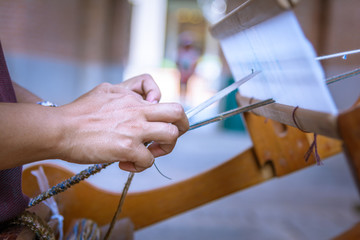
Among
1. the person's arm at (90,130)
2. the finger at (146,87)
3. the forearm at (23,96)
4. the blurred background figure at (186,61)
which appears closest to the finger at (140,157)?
the person's arm at (90,130)

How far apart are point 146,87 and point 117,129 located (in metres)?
0.19

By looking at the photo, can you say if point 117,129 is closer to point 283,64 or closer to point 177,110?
point 177,110

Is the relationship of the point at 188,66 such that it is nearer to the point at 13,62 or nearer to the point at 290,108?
the point at 13,62

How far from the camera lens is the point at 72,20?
4.43 metres

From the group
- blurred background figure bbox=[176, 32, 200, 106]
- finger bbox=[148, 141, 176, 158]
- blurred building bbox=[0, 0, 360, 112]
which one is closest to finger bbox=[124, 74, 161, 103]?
finger bbox=[148, 141, 176, 158]

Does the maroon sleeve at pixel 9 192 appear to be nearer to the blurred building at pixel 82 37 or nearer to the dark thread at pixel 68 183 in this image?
the dark thread at pixel 68 183

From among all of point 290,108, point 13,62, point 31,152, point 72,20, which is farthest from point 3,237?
point 72,20

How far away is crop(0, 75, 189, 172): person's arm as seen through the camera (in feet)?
1.12

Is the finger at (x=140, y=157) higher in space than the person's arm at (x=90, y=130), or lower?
lower

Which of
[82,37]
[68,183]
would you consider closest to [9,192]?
[68,183]

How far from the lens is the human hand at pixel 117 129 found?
1.23 ft

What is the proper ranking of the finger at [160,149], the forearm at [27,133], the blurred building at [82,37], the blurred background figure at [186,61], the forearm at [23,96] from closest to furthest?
the forearm at [27,133] → the finger at [160,149] → the forearm at [23,96] → the blurred building at [82,37] → the blurred background figure at [186,61]

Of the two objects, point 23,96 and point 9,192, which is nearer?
point 9,192

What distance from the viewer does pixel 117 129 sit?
38cm
